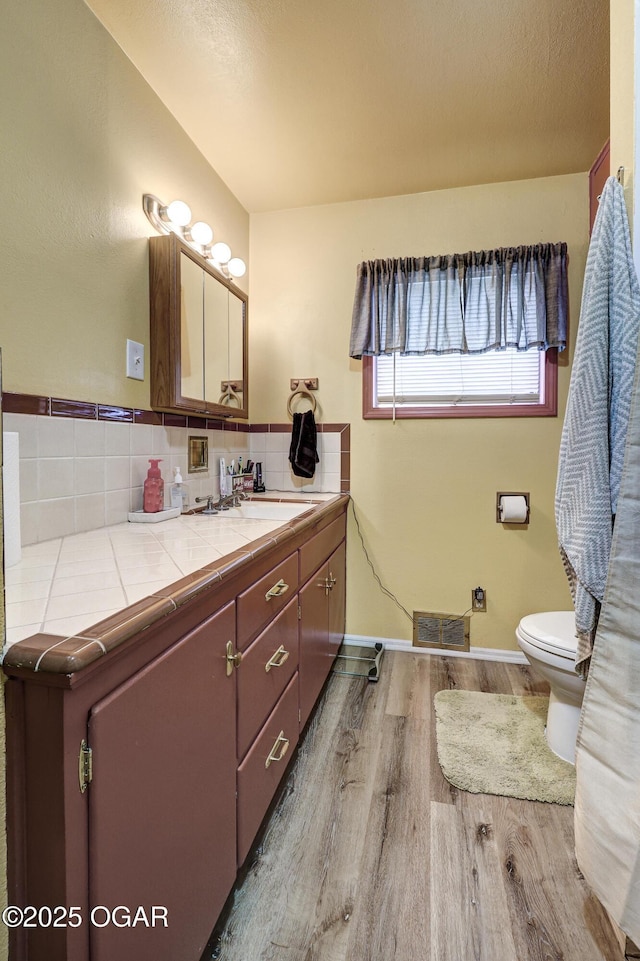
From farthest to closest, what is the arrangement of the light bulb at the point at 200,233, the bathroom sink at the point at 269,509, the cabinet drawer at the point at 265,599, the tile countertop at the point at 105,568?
the bathroom sink at the point at 269,509
the light bulb at the point at 200,233
the cabinet drawer at the point at 265,599
the tile countertop at the point at 105,568

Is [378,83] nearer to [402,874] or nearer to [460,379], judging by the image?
[460,379]

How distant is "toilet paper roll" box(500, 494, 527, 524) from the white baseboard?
697 mm

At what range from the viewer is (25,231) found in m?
1.15

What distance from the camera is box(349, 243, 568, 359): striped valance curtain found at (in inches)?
85.5

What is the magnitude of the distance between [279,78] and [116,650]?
198cm

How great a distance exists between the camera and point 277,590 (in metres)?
1.30

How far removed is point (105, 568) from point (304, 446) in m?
1.57

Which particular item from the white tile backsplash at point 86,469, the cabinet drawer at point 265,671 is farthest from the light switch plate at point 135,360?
the cabinet drawer at point 265,671

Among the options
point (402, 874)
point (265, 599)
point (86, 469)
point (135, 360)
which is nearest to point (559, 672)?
point (402, 874)

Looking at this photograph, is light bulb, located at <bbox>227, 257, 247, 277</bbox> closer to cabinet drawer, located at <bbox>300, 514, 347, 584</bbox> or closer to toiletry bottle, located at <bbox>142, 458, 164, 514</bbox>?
toiletry bottle, located at <bbox>142, 458, 164, 514</bbox>

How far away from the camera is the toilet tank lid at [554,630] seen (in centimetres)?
155

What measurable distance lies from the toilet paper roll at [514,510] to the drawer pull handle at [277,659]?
4.56ft

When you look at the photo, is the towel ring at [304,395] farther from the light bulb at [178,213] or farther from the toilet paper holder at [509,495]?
the toilet paper holder at [509,495]

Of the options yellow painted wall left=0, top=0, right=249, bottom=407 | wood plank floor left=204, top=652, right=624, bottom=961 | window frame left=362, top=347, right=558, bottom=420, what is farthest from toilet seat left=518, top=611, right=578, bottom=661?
yellow painted wall left=0, top=0, right=249, bottom=407
